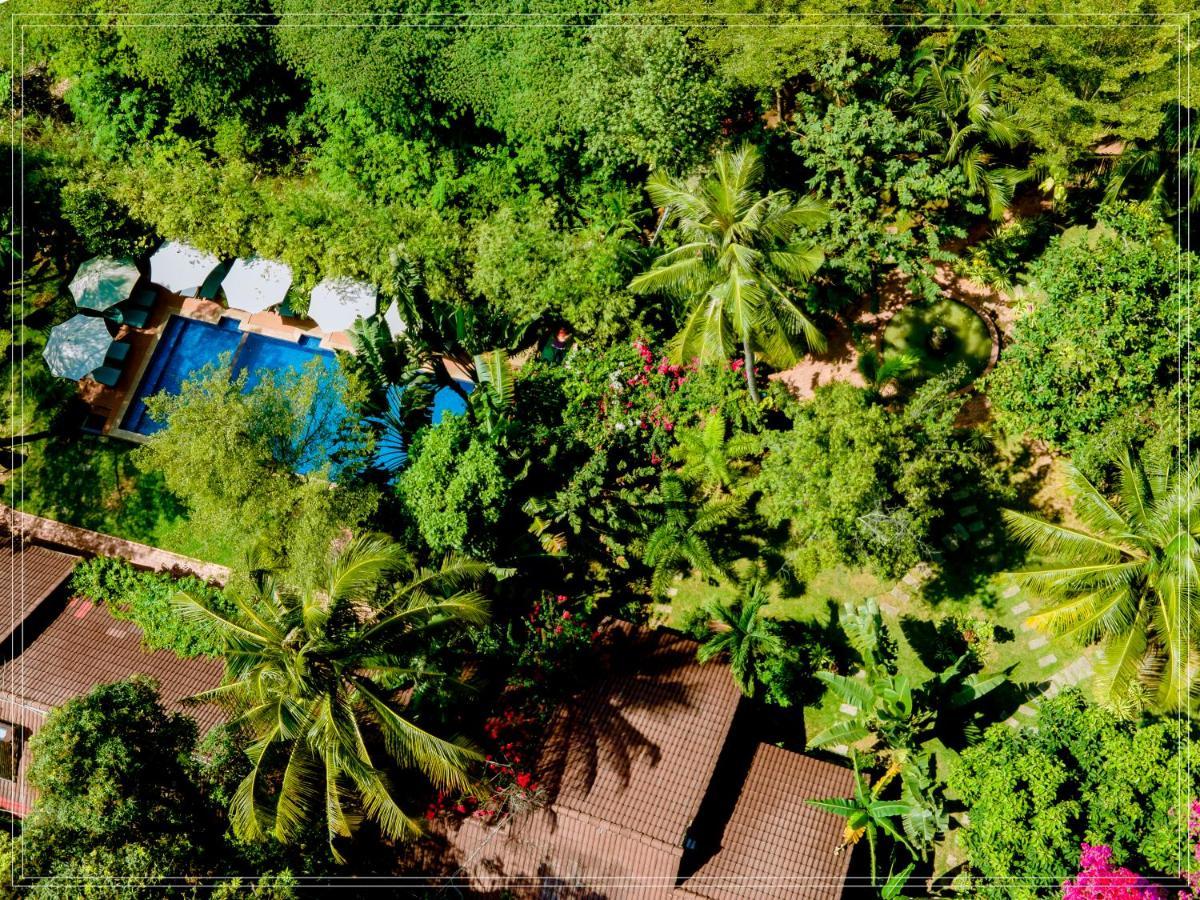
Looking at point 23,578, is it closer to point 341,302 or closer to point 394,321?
point 341,302

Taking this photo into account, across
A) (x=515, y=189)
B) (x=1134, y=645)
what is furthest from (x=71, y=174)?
(x=1134, y=645)

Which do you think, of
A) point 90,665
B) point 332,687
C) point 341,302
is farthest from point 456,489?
point 90,665

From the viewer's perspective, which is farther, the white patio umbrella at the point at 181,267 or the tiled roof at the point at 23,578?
the white patio umbrella at the point at 181,267

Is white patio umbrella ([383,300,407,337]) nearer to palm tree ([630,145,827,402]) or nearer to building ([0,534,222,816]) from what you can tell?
palm tree ([630,145,827,402])

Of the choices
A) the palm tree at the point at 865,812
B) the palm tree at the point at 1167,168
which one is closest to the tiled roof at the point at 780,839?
the palm tree at the point at 865,812

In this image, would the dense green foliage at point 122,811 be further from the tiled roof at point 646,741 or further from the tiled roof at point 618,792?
the tiled roof at point 646,741

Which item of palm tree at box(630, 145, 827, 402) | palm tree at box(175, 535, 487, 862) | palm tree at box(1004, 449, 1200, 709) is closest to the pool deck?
palm tree at box(175, 535, 487, 862)
